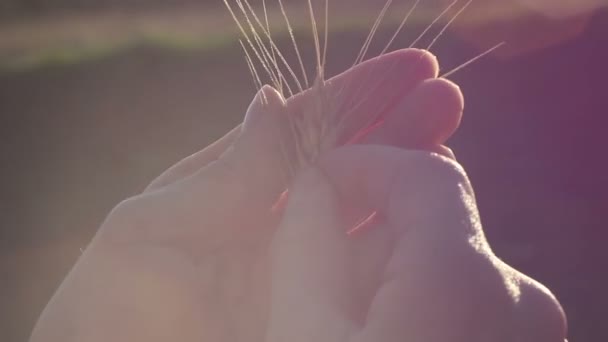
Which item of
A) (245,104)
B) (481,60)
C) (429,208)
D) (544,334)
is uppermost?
(429,208)

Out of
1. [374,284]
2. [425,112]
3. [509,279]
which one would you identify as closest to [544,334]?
[509,279]

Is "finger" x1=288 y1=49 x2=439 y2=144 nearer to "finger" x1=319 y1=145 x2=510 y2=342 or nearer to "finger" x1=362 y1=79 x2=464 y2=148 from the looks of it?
"finger" x1=362 y1=79 x2=464 y2=148

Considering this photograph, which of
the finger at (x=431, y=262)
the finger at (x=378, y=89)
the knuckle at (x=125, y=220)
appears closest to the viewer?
the finger at (x=431, y=262)

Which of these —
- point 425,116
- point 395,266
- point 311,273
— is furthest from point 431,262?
point 425,116

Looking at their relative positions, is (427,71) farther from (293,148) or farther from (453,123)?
(293,148)

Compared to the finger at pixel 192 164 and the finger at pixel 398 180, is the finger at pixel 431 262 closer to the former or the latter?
the finger at pixel 398 180

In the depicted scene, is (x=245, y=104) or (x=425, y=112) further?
(x=245, y=104)

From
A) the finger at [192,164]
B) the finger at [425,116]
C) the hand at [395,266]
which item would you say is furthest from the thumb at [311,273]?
the finger at [192,164]

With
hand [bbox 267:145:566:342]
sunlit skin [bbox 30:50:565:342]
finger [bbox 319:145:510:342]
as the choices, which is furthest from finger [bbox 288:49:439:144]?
finger [bbox 319:145:510:342]
